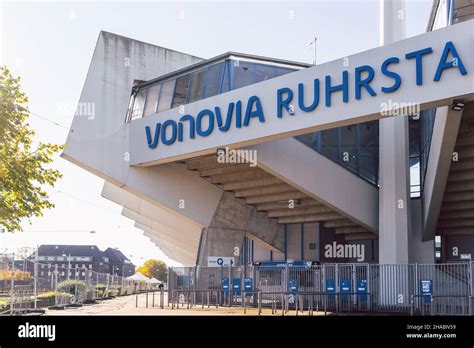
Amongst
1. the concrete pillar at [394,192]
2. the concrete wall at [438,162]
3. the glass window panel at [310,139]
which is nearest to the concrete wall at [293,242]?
the glass window panel at [310,139]

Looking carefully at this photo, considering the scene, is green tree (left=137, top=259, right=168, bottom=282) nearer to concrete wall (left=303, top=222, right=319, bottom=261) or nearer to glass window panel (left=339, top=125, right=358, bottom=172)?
concrete wall (left=303, top=222, right=319, bottom=261)

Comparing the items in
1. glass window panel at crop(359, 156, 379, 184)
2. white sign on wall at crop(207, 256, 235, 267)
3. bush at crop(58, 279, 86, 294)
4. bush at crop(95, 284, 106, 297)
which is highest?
glass window panel at crop(359, 156, 379, 184)

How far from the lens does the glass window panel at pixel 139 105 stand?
104 feet

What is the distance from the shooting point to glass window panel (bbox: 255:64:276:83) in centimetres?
2831

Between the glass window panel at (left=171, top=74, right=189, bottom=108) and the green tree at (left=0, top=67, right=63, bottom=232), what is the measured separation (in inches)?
402

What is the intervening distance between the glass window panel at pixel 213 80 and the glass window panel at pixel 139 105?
4254 mm

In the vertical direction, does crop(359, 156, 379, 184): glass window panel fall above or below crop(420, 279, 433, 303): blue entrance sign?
above

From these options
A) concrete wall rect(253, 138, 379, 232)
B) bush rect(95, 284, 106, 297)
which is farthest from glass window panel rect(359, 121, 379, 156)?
bush rect(95, 284, 106, 297)

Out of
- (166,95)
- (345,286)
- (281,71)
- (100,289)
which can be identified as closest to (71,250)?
(100,289)

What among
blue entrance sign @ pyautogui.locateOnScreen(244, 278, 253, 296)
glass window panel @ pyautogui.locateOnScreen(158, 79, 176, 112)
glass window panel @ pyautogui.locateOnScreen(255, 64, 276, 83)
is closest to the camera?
blue entrance sign @ pyautogui.locateOnScreen(244, 278, 253, 296)

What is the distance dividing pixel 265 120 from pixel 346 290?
692 cm

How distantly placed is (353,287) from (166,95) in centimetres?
1318

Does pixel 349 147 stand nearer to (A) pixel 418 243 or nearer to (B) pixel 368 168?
(B) pixel 368 168
